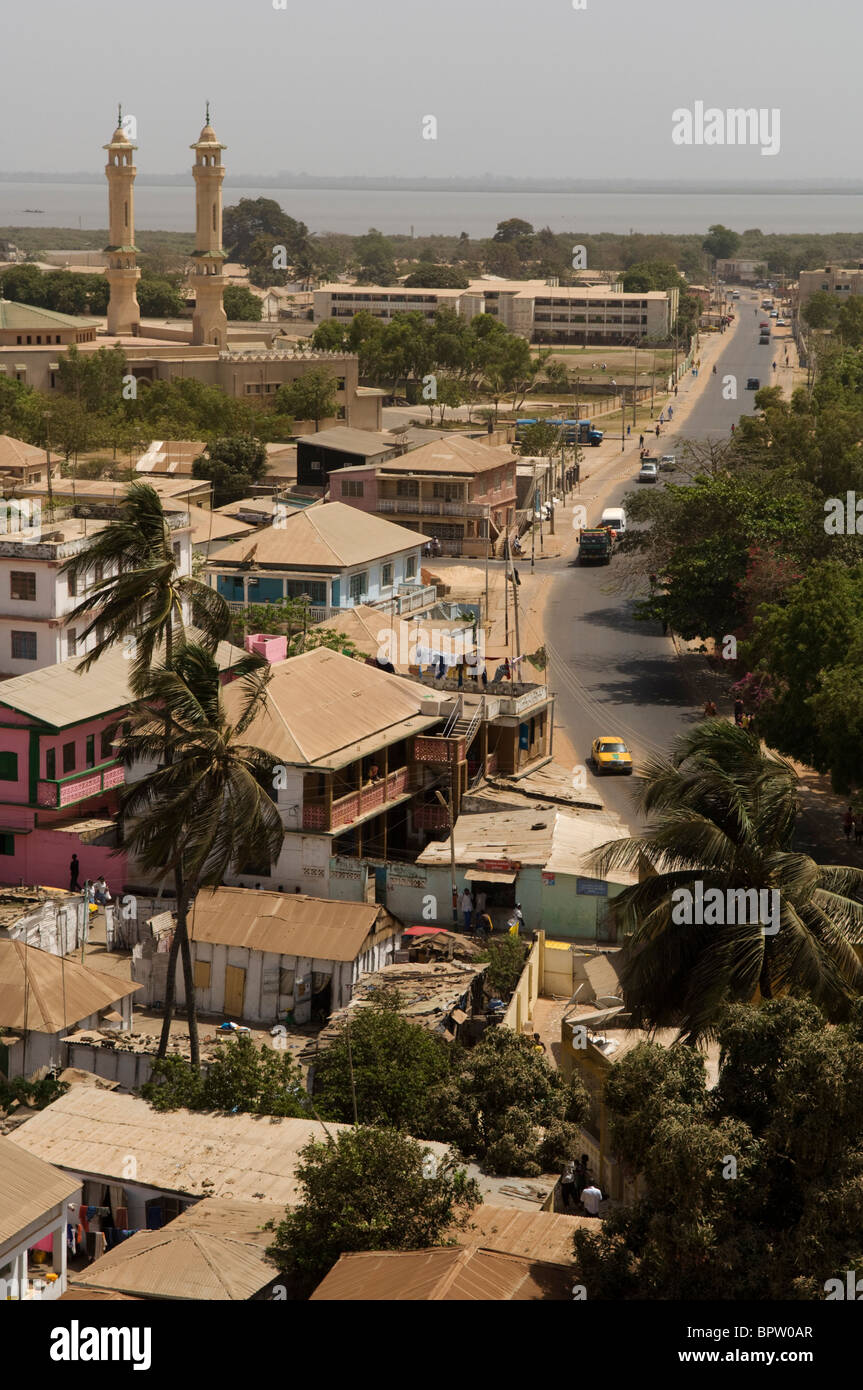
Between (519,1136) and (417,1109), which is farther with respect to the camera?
(417,1109)

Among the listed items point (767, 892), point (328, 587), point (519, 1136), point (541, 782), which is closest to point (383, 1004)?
point (519, 1136)

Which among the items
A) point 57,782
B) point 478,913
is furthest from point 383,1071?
point 57,782

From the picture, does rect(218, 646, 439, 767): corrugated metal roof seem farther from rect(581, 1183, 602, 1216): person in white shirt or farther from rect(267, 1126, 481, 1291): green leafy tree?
rect(267, 1126, 481, 1291): green leafy tree

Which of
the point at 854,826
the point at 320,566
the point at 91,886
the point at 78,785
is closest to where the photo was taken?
the point at 91,886

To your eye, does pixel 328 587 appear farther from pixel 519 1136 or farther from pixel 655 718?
pixel 519 1136

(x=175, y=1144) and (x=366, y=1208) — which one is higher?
(x=366, y=1208)

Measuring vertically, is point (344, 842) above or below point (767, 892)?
below

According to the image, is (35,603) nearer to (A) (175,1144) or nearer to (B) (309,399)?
(A) (175,1144)
